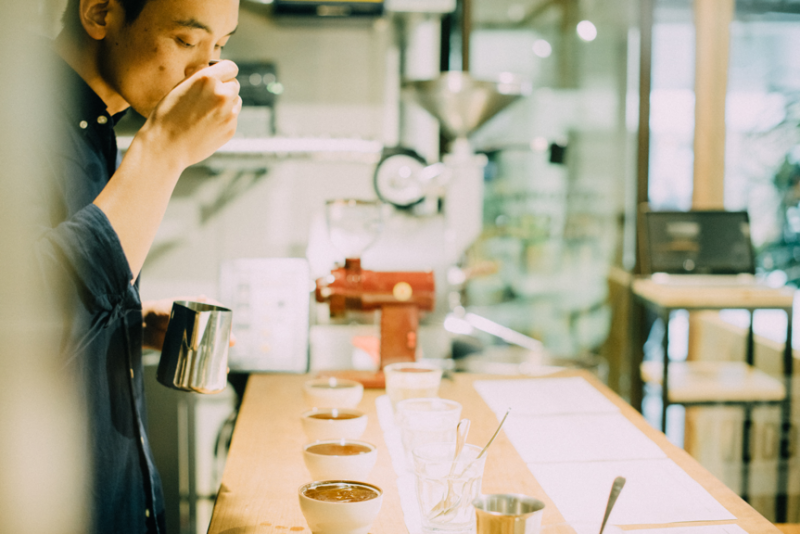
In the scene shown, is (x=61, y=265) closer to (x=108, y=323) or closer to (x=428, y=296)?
(x=108, y=323)

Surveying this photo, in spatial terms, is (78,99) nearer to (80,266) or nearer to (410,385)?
(80,266)

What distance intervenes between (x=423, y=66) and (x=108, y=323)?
1.84 metres

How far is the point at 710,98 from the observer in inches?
140

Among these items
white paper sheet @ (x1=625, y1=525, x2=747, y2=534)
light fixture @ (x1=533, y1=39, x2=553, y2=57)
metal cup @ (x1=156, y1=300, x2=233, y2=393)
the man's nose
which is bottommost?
white paper sheet @ (x1=625, y1=525, x2=747, y2=534)

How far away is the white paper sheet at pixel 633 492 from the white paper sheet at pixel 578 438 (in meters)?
0.04

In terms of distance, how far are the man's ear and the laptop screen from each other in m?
2.59

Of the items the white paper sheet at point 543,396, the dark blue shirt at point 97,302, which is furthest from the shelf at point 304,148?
the dark blue shirt at point 97,302

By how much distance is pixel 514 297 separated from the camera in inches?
165

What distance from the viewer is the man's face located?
1.07m

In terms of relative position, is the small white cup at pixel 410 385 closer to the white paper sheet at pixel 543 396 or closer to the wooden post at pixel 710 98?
the white paper sheet at pixel 543 396

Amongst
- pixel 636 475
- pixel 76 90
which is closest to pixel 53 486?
pixel 76 90

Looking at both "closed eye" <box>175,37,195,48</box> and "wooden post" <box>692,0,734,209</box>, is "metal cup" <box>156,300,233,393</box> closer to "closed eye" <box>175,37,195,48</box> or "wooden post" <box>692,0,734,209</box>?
"closed eye" <box>175,37,195,48</box>

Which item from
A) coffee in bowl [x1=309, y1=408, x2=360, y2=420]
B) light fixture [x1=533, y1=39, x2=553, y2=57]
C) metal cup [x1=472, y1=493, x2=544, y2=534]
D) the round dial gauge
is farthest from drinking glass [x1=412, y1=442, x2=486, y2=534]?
light fixture [x1=533, y1=39, x2=553, y2=57]

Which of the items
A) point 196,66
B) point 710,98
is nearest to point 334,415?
point 196,66
